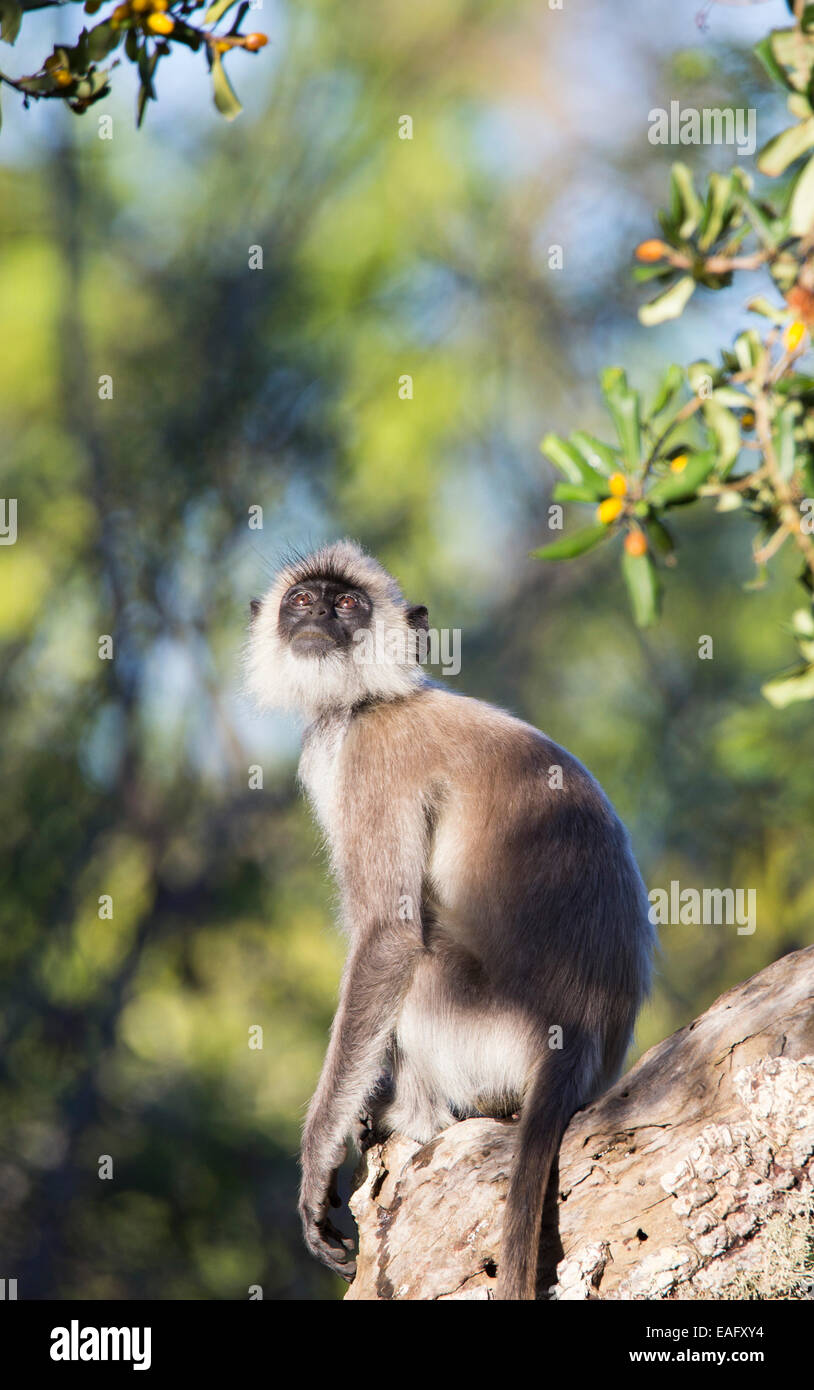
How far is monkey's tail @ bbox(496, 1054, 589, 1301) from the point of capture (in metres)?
2.61

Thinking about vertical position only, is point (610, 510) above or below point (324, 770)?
below

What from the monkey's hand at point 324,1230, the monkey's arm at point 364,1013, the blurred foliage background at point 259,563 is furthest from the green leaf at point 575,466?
the blurred foliage background at point 259,563

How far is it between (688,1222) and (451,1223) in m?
0.61

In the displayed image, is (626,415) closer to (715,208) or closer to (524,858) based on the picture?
(715,208)

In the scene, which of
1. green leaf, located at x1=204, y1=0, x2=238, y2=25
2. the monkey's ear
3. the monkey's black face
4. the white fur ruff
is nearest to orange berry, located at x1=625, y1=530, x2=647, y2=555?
green leaf, located at x1=204, y1=0, x2=238, y2=25

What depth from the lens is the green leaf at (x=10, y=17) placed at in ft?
7.18

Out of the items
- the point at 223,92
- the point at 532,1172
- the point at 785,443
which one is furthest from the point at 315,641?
the point at 785,443

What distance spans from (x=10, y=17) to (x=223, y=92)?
38 centimetres

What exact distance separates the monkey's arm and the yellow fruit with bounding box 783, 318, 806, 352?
2377 mm

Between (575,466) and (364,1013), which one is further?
(364,1013)

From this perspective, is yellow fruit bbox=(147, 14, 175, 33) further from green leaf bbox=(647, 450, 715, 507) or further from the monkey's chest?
the monkey's chest

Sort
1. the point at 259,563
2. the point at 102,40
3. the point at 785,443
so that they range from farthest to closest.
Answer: the point at 259,563 < the point at 102,40 < the point at 785,443

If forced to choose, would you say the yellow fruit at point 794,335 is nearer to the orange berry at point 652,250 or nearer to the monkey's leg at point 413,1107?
the orange berry at point 652,250

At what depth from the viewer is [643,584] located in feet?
5.33
